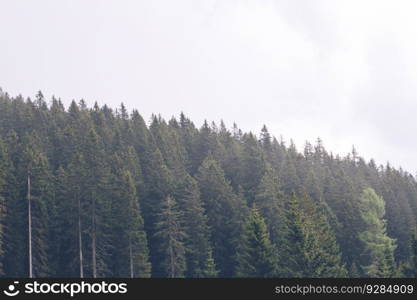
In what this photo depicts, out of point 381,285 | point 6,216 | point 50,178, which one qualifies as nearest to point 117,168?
point 50,178

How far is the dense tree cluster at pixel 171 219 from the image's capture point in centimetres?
6122

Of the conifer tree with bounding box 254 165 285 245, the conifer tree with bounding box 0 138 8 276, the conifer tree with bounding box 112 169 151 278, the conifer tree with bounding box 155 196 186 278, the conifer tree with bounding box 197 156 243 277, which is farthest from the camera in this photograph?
the conifer tree with bounding box 197 156 243 277

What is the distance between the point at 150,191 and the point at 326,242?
35.8 m

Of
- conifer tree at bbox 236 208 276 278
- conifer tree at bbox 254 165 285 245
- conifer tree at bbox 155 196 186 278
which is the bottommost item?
conifer tree at bbox 236 208 276 278

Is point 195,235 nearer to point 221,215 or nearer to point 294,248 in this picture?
point 221,215

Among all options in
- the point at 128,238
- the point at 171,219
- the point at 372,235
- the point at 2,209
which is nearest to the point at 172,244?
the point at 171,219

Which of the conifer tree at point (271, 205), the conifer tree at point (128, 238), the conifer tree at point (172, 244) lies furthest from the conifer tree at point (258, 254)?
the conifer tree at point (271, 205)

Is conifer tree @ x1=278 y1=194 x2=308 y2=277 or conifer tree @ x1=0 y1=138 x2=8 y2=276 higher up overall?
conifer tree @ x1=0 y1=138 x2=8 y2=276

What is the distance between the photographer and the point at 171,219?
76250 millimetres

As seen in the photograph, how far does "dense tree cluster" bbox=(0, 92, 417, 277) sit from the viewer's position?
6122 cm

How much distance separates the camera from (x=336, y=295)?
24984mm

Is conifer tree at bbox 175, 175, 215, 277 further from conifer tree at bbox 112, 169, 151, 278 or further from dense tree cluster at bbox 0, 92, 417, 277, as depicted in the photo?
conifer tree at bbox 112, 169, 151, 278

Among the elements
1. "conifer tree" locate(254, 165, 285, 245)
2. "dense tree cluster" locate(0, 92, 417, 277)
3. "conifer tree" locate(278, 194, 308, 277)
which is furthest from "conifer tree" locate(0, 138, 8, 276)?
"conifer tree" locate(254, 165, 285, 245)

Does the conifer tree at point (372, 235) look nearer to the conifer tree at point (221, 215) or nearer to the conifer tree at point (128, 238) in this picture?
the conifer tree at point (221, 215)
